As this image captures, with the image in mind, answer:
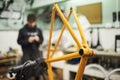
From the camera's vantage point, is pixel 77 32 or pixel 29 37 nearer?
pixel 29 37

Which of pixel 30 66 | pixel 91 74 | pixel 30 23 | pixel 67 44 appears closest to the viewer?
pixel 30 66

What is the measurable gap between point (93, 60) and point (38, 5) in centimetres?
238

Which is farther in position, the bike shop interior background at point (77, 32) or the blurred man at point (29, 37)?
the blurred man at point (29, 37)

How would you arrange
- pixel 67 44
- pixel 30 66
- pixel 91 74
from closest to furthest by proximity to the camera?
pixel 30 66, pixel 91 74, pixel 67 44

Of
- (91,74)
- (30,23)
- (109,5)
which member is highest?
(109,5)

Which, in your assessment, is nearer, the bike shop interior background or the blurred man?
the bike shop interior background

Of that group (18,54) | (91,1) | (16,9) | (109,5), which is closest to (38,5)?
(16,9)

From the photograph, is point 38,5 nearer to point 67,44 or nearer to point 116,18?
point 67,44

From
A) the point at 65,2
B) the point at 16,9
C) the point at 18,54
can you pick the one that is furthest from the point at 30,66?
the point at 16,9

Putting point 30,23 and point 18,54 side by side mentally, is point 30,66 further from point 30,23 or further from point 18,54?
point 18,54

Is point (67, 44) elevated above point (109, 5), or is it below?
below

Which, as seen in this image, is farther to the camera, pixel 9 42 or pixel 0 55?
pixel 9 42

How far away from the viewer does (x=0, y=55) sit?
14.5ft

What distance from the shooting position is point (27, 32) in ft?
12.5
